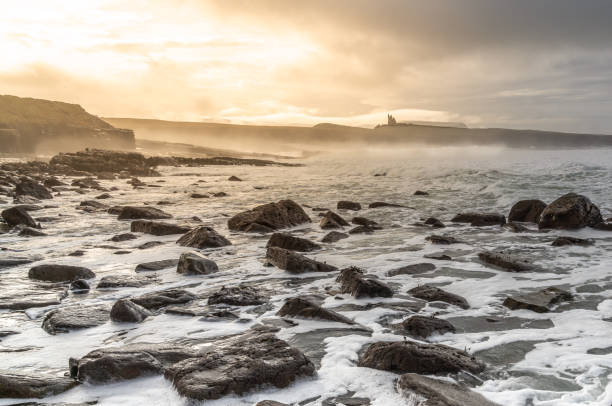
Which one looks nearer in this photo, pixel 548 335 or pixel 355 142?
pixel 548 335

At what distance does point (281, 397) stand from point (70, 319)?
2.31 meters

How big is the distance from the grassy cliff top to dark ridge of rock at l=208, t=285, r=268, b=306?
224 ft

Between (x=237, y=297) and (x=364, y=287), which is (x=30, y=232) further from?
(x=364, y=287)

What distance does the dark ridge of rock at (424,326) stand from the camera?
12.4ft

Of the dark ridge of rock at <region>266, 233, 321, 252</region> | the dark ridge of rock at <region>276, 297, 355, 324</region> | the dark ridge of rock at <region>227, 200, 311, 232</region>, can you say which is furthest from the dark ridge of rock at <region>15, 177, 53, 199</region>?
the dark ridge of rock at <region>276, 297, 355, 324</region>

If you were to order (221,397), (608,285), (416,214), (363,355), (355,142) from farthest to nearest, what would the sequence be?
(355,142) < (416,214) < (608,285) < (363,355) < (221,397)

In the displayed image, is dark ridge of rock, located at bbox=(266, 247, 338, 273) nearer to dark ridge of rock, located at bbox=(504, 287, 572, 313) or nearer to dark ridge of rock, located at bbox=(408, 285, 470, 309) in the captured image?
dark ridge of rock, located at bbox=(408, 285, 470, 309)

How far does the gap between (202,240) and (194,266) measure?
1.83 m

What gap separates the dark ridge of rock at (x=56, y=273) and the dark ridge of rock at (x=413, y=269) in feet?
12.4

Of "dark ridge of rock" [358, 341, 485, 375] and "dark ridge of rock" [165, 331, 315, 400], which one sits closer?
"dark ridge of rock" [165, 331, 315, 400]

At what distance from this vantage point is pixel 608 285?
5316mm

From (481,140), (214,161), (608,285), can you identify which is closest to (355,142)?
(481,140)

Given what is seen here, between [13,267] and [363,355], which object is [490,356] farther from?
[13,267]

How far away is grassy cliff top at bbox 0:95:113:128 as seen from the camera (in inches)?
2574
